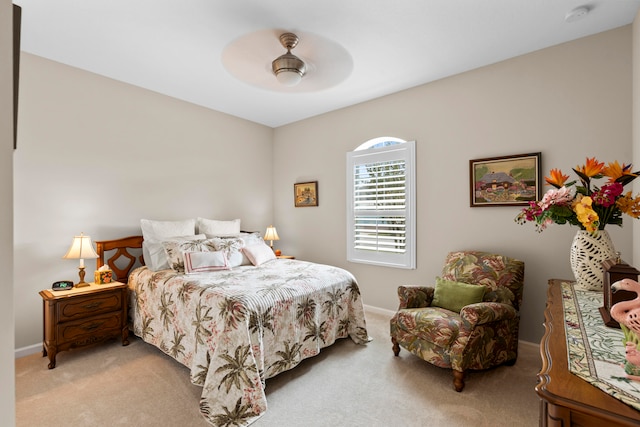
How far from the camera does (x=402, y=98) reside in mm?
3678

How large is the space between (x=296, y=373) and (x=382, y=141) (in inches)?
115

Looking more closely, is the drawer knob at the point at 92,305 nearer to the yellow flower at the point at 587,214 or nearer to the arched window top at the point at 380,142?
the arched window top at the point at 380,142

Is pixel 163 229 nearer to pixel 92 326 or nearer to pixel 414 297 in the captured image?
pixel 92 326

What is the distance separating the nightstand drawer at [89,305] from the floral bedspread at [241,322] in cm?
19

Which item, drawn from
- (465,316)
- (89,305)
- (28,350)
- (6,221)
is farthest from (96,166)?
(465,316)

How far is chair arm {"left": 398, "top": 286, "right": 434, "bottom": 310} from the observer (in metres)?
2.73

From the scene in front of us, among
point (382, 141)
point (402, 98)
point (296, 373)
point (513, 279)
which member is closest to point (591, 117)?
point (513, 279)

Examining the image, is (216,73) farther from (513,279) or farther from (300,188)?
(513,279)

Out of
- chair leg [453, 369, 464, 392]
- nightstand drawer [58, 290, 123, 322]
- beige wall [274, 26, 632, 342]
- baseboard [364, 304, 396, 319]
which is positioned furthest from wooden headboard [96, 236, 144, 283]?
chair leg [453, 369, 464, 392]

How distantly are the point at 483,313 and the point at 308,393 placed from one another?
1.43 metres

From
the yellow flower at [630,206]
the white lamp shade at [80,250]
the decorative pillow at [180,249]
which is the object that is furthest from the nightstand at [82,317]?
the yellow flower at [630,206]

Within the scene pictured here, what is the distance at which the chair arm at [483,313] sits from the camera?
7.18ft

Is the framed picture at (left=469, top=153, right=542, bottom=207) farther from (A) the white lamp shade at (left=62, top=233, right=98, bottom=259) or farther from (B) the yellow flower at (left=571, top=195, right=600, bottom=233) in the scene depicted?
(A) the white lamp shade at (left=62, top=233, right=98, bottom=259)

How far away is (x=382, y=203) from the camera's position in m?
3.89
